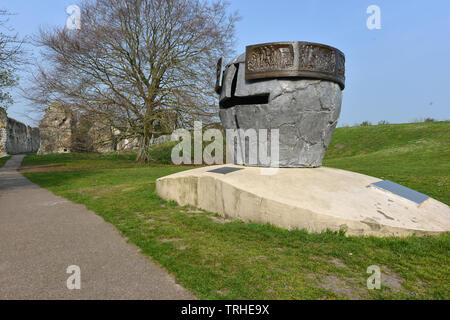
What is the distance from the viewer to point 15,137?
36.4 meters

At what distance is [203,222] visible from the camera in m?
5.26

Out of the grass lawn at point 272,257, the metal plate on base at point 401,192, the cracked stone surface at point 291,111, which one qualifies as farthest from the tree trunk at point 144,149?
the metal plate on base at point 401,192

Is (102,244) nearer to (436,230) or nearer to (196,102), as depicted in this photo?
(436,230)

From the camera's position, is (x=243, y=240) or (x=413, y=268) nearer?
(x=413, y=268)

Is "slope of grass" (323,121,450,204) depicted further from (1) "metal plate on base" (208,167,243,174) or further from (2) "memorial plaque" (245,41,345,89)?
(1) "metal plate on base" (208,167,243,174)

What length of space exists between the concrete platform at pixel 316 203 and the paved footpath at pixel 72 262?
2140 millimetres

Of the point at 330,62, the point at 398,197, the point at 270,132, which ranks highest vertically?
the point at 330,62

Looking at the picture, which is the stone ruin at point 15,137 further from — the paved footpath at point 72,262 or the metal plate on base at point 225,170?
the metal plate on base at point 225,170

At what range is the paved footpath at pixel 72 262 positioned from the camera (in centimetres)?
280

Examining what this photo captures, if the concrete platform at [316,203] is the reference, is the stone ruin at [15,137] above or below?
above

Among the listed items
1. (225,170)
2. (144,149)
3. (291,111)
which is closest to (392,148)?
(144,149)

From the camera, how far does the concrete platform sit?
14.2 ft
